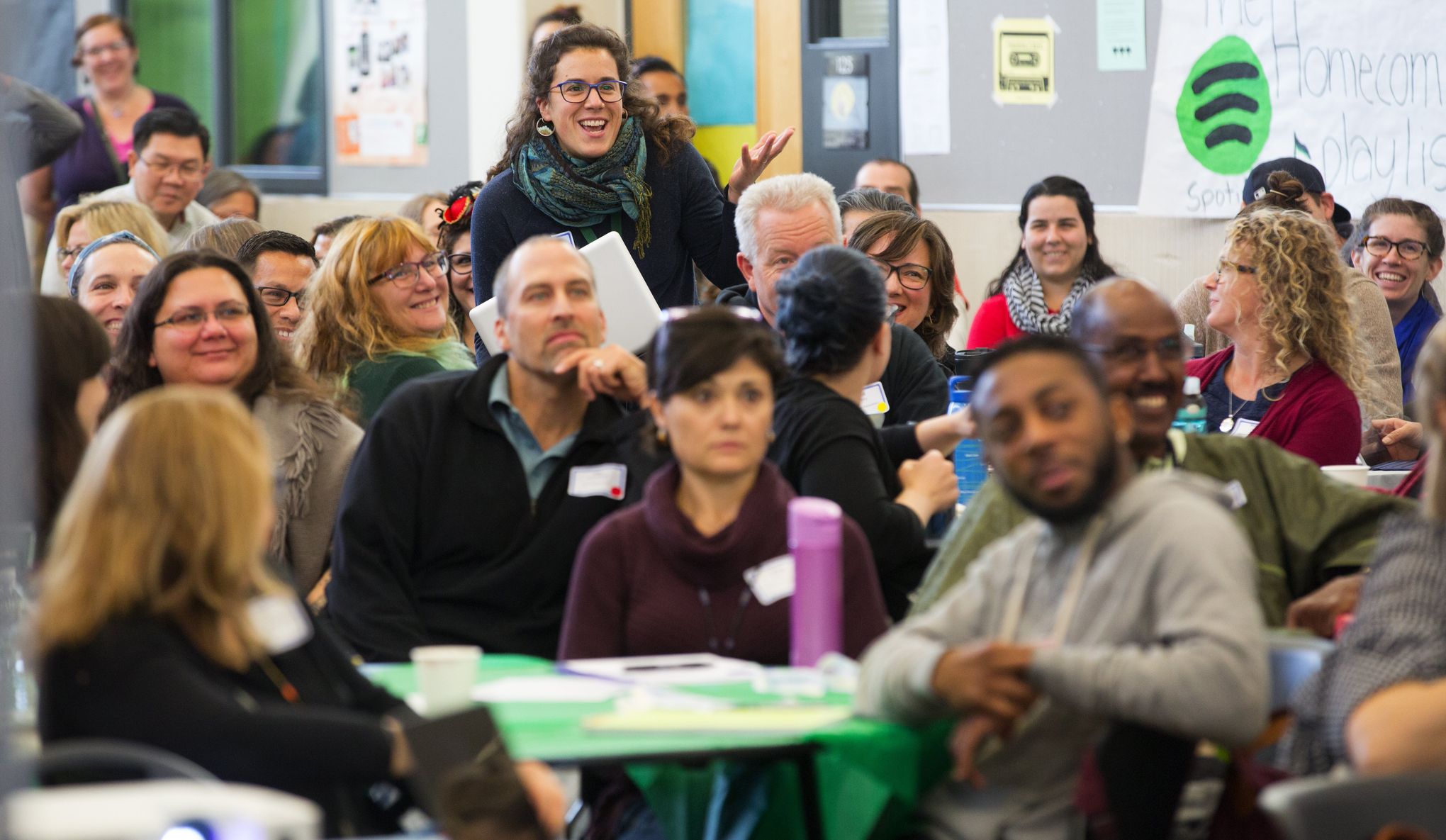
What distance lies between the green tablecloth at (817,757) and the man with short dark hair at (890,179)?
4.48 meters

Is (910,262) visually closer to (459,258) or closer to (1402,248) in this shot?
(459,258)

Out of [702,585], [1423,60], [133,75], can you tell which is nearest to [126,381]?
[702,585]

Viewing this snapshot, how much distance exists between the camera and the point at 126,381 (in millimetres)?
3645

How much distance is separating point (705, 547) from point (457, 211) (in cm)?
284

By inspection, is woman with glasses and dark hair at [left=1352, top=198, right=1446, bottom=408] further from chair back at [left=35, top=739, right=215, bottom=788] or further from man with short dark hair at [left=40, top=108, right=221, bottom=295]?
chair back at [left=35, top=739, right=215, bottom=788]

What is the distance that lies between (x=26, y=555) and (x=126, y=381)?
5.55ft

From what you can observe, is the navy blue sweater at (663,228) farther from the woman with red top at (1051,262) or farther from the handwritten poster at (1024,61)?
the handwritten poster at (1024,61)

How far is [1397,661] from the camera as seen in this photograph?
203cm

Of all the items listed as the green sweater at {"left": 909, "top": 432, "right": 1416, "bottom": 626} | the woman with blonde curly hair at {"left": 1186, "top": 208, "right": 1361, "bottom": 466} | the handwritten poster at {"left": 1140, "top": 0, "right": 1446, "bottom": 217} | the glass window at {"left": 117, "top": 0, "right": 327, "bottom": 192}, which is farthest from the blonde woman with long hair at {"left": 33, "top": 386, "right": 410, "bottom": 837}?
the glass window at {"left": 117, "top": 0, "right": 327, "bottom": 192}

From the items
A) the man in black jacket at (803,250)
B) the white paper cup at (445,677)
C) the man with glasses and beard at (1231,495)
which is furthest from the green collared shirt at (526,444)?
the man in black jacket at (803,250)

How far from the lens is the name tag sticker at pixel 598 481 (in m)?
3.21

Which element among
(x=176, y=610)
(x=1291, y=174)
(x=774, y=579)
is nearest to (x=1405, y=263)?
(x=1291, y=174)

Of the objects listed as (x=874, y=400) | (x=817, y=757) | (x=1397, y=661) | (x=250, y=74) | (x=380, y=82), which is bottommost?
(x=817, y=757)

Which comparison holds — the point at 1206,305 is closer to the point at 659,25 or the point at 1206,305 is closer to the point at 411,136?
the point at 659,25
